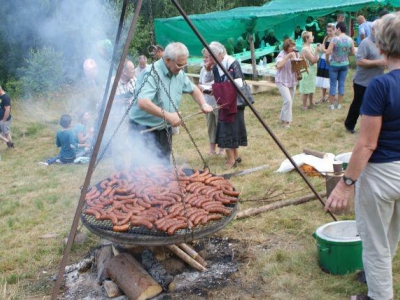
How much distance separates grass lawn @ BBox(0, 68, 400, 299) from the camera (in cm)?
398

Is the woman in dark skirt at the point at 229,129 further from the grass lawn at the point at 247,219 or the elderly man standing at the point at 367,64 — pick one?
the elderly man standing at the point at 367,64

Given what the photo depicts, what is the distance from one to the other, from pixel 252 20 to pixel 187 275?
1113 cm

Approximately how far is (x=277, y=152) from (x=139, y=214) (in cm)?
469

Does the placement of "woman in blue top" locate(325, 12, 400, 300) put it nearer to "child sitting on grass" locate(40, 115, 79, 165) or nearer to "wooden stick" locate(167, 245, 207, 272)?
"wooden stick" locate(167, 245, 207, 272)

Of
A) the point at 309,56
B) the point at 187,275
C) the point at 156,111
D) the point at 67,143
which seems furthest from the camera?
the point at 309,56

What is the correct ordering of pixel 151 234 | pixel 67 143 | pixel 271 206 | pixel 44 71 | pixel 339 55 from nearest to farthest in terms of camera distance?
pixel 151 234, pixel 271 206, pixel 67 143, pixel 339 55, pixel 44 71

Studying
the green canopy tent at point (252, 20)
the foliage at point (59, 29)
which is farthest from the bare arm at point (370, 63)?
the green canopy tent at point (252, 20)

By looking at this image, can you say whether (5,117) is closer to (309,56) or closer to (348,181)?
(309,56)

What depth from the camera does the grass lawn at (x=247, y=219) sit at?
3.98 meters

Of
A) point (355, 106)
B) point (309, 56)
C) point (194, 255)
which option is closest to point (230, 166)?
point (355, 106)

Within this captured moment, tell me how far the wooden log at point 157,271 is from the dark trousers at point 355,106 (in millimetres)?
4969

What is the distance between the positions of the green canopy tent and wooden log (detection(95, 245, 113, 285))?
10.8m

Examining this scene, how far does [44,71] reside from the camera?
41.0 ft

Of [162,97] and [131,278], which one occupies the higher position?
[162,97]
